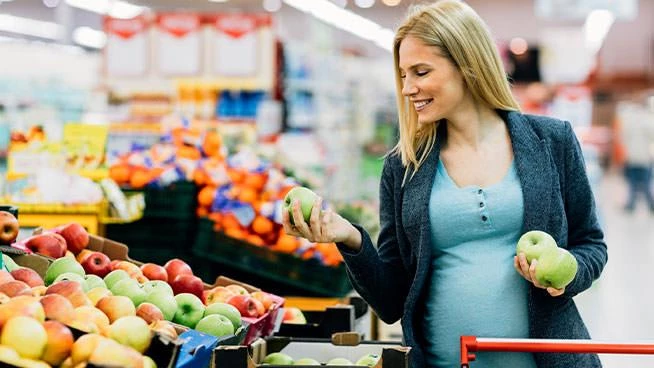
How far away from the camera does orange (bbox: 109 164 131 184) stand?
520cm

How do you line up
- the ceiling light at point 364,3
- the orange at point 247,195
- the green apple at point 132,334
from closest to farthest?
the green apple at point 132,334
the orange at point 247,195
the ceiling light at point 364,3

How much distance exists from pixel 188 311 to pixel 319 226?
0.49 metres

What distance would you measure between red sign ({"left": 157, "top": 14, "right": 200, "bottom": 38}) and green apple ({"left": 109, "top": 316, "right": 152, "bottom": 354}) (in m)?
8.43

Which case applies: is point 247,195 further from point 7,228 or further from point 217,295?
point 7,228

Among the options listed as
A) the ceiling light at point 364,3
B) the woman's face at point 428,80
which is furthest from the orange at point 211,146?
the ceiling light at point 364,3

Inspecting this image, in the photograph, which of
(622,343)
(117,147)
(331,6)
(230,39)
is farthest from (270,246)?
(331,6)

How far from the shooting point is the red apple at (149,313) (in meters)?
2.48

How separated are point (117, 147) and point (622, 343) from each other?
488 centimetres

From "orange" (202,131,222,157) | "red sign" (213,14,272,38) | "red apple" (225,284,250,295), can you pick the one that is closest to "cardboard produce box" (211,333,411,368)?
"red apple" (225,284,250,295)

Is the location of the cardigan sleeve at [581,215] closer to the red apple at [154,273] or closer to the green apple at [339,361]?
the green apple at [339,361]

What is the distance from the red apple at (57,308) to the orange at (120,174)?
118 inches

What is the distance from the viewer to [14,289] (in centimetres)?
241

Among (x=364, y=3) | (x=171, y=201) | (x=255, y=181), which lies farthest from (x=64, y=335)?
(x=364, y=3)

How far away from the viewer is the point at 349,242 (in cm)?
261
